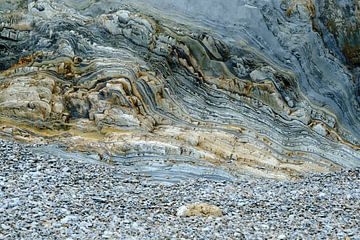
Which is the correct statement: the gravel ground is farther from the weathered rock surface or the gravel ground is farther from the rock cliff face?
the rock cliff face

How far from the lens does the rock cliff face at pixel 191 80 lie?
19797 mm

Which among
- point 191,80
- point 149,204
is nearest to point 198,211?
point 149,204

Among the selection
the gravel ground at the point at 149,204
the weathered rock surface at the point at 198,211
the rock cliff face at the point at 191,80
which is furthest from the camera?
the rock cliff face at the point at 191,80

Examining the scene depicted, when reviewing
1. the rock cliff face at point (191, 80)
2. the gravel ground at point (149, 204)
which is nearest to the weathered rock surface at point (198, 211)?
the gravel ground at point (149, 204)

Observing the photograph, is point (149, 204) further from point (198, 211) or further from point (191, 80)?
point (191, 80)

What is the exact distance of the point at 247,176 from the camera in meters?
18.4

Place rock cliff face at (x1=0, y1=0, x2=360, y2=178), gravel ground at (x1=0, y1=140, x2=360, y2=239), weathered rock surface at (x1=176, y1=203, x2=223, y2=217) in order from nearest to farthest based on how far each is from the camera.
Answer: gravel ground at (x1=0, y1=140, x2=360, y2=239) → weathered rock surface at (x1=176, y1=203, x2=223, y2=217) → rock cliff face at (x1=0, y1=0, x2=360, y2=178)

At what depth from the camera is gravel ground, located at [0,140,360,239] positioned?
516 inches

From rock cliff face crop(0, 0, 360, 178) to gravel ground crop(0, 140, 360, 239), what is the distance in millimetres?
1750

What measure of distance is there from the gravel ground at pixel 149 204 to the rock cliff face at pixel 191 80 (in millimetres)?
1750

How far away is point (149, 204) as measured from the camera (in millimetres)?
15117

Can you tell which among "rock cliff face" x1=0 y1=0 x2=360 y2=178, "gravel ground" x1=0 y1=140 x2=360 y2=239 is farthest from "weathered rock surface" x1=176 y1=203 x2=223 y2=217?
"rock cliff face" x1=0 y1=0 x2=360 y2=178

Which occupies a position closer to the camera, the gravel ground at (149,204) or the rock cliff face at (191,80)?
the gravel ground at (149,204)

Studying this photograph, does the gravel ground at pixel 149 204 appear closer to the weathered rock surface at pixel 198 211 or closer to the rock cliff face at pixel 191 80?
the weathered rock surface at pixel 198 211
